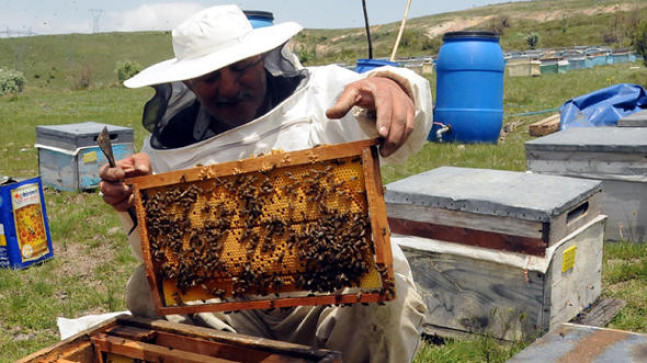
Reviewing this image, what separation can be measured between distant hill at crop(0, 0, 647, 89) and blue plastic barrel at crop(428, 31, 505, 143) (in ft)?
97.9

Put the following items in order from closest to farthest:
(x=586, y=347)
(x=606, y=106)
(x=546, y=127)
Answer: (x=586, y=347)
(x=606, y=106)
(x=546, y=127)

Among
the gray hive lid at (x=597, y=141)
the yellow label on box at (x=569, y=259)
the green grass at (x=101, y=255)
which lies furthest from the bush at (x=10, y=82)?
the yellow label on box at (x=569, y=259)

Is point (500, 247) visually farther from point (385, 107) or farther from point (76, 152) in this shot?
point (76, 152)

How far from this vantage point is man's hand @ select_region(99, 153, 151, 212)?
6.50ft

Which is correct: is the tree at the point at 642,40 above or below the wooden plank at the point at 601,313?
above

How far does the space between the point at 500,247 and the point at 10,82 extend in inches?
1476

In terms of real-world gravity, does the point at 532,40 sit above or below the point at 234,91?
above

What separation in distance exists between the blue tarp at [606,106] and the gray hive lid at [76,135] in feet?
16.8

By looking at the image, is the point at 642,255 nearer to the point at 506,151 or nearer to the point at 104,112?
the point at 506,151

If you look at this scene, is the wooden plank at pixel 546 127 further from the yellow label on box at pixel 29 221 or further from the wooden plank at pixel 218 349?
the wooden plank at pixel 218 349

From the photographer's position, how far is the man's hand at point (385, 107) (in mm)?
1737

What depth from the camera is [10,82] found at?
1368 inches

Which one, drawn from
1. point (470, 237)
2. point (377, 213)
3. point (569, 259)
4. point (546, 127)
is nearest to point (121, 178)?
point (377, 213)

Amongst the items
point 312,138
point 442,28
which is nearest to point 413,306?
point 312,138
